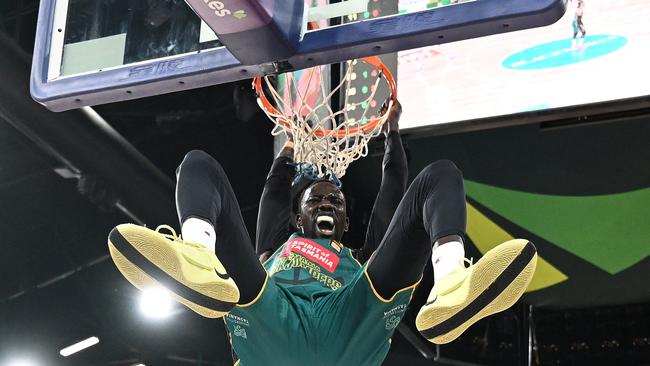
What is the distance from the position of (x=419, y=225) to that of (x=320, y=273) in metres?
0.59

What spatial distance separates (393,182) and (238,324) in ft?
3.33

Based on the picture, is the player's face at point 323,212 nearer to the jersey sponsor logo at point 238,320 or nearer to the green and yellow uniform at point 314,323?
the green and yellow uniform at point 314,323

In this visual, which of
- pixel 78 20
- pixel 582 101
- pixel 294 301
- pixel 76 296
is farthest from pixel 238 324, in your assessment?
pixel 76 296

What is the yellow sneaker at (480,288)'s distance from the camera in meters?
2.98

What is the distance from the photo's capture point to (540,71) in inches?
216

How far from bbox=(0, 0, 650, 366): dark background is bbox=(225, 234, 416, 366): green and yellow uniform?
6.75 ft

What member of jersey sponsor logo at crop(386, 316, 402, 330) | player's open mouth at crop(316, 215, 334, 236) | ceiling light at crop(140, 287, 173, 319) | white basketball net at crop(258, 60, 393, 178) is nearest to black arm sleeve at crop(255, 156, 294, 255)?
white basketball net at crop(258, 60, 393, 178)

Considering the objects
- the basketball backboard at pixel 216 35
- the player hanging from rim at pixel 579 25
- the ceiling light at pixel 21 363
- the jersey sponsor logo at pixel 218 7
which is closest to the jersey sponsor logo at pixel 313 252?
the basketball backboard at pixel 216 35

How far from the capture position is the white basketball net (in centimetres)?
447

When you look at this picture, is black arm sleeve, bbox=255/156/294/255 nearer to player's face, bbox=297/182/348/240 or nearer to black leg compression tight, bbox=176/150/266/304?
player's face, bbox=297/182/348/240

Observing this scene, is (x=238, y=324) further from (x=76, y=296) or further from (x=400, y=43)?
(x=76, y=296)

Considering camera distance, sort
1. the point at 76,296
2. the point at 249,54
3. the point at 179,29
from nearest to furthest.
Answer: the point at 249,54
the point at 179,29
the point at 76,296

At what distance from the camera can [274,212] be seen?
4426 millimetres

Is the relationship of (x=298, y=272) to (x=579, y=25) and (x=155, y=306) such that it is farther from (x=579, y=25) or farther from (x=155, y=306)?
(x=155, y=306)
